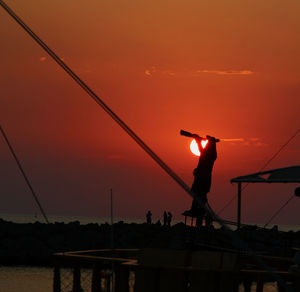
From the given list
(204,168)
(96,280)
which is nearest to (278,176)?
(204,168)

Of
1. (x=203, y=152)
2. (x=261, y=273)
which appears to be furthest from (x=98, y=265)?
(x=203, y=152)

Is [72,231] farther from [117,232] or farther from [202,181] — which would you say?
[202,181]

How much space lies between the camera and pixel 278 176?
946 inches

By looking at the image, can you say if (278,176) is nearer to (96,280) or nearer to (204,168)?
(204,168)

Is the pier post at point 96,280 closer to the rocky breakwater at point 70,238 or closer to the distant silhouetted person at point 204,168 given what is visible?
the distant silhouetted person at point 204,168

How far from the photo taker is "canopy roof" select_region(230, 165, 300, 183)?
23.5 m

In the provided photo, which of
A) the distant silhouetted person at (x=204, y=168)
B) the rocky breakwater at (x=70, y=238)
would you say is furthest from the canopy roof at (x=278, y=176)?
the rocky breakwater at (x=70, y=238)

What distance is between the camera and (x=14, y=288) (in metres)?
46.8

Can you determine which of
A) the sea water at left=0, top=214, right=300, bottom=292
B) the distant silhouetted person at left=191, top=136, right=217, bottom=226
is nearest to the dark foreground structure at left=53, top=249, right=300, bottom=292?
the distant silhouetted person at left=191, top=136, right=217, bottom=226

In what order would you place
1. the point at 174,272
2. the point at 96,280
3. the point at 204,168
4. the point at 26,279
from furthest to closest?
the point at 26,279 < the point at 204,168 < the point at 96,280 < the point at 174,272

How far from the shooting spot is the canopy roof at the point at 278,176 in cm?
2348

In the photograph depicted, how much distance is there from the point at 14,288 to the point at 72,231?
17.4 metres

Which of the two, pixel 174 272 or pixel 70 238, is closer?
pixel 174 272

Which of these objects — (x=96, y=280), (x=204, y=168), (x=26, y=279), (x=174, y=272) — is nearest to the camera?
(x=174, y=272)
